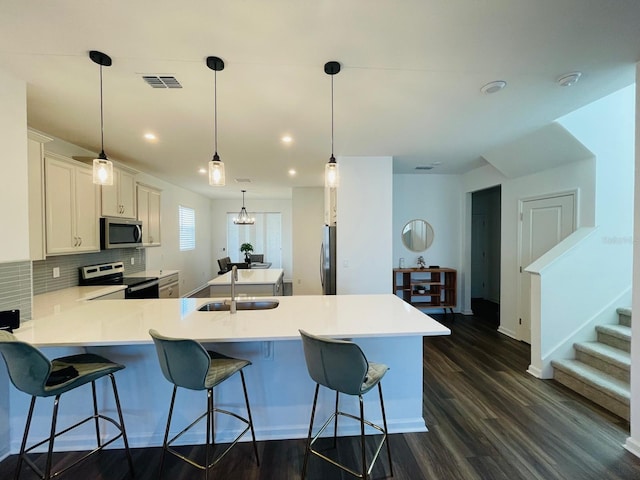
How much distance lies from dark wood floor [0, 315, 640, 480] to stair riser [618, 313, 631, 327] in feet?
3.20

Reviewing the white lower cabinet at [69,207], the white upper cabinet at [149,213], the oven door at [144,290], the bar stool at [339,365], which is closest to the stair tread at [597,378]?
the bar stool at [339,365]

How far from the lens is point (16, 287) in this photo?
6.42ft

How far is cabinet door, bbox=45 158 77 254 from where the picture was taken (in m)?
2.67

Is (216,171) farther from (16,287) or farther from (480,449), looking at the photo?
(480,449)

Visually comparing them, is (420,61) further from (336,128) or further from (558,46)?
(336,128)

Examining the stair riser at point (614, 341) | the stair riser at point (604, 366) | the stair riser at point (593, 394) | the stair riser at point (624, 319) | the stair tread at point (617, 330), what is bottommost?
the stair riser at point (593, 394)

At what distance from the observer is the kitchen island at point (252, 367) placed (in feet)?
6.13

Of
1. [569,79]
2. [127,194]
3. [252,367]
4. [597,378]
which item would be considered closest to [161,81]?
[252,367]

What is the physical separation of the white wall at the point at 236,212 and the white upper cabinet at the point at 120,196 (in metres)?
4.72

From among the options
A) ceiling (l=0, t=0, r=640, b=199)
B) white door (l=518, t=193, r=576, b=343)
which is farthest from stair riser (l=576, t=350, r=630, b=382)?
ceiling (l=0, t=0, r=640, b=199)

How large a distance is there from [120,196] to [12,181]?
191 centimetres

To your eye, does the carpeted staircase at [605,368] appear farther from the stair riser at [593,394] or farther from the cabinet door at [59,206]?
the cabinet door at [59,206]

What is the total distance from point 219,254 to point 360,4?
832 cm

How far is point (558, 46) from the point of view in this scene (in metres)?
1.71
